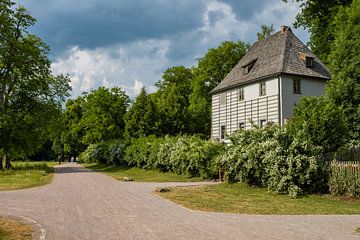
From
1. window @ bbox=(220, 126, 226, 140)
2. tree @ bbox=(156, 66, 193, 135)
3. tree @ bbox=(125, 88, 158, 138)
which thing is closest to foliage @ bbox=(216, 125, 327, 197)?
window @ bbox=(220, 126, 226, 140)

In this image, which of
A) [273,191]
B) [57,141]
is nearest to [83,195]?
[273,191]

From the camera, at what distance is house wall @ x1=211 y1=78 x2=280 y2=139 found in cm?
3183

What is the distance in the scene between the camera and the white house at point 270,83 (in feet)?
103

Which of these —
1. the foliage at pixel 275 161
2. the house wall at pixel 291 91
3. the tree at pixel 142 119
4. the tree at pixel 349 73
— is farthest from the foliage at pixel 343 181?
the tree at pixel 142 119

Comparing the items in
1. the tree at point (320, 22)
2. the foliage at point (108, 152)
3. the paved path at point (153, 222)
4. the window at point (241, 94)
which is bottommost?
the paved path at point (153, 222)

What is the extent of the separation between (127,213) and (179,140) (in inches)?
707

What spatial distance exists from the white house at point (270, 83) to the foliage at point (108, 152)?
11.3m

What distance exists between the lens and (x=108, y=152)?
47938 millimetres

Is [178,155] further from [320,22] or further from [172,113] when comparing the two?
[172,113]

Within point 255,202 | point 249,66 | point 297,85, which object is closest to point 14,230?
point 255,202

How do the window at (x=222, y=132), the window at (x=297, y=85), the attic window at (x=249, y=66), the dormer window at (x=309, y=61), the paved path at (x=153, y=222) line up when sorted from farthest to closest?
the window at (x=222, y=132) → the attic window at (x=249, y=66) → the dormer window at (x=309, y=61) → the window at (x=297, y=85) → the paved path at (x=153, y=222)

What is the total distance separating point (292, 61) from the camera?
3291cm

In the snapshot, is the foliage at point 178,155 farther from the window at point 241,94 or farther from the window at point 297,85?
the window at point 297,85

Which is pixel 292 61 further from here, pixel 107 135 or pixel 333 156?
pixel 107 135
